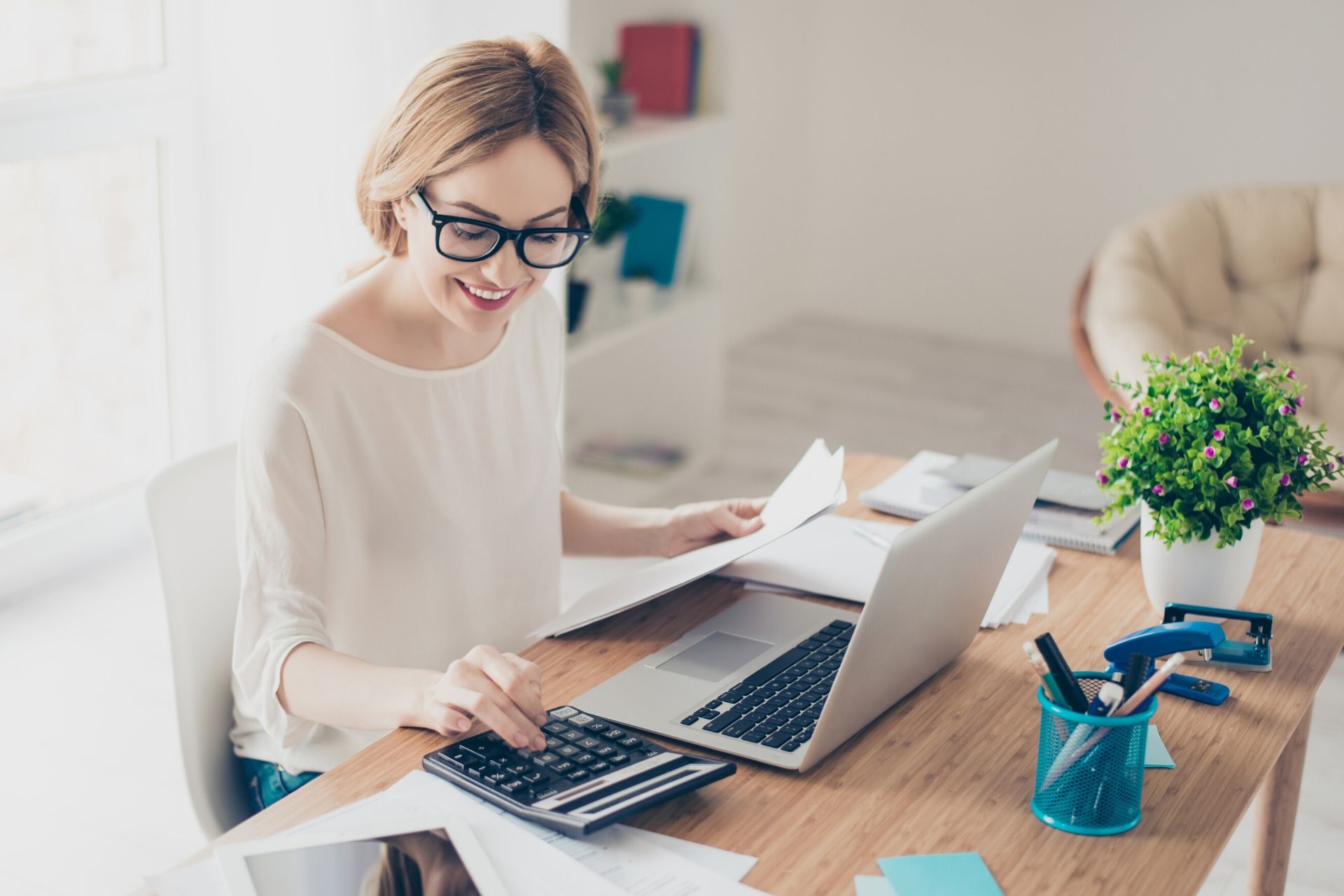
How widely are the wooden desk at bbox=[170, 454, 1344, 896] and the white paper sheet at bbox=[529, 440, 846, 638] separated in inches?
1.0

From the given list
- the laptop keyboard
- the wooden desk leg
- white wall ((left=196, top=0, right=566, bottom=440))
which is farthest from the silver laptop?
white wall ((left=196, top=0, right=566, bottom=440))

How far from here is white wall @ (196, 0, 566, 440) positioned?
286 centimetres

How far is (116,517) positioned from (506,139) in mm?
2260

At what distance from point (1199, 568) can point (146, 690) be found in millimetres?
1952

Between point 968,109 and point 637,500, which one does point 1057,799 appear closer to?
point 637,500

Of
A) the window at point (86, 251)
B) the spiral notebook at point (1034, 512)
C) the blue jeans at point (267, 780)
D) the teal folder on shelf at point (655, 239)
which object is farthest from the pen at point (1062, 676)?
the teal folder on shelf at point (655, 239)

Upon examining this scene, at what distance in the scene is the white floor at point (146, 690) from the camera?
2.14 metres

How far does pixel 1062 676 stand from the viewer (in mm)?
1049

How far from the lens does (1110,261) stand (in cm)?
329

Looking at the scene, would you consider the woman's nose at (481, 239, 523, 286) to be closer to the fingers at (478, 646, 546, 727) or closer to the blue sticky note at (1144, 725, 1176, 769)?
the fingers at (478, 646, 546, 727)

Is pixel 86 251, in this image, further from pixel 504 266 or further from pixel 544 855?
pixel 544 855

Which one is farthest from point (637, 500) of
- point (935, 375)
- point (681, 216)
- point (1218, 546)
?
point (1218, 546)

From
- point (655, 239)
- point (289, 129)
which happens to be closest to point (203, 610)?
point (289, 129)

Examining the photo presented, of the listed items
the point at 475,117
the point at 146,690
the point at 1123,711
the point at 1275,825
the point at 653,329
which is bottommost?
the point at 146,690
